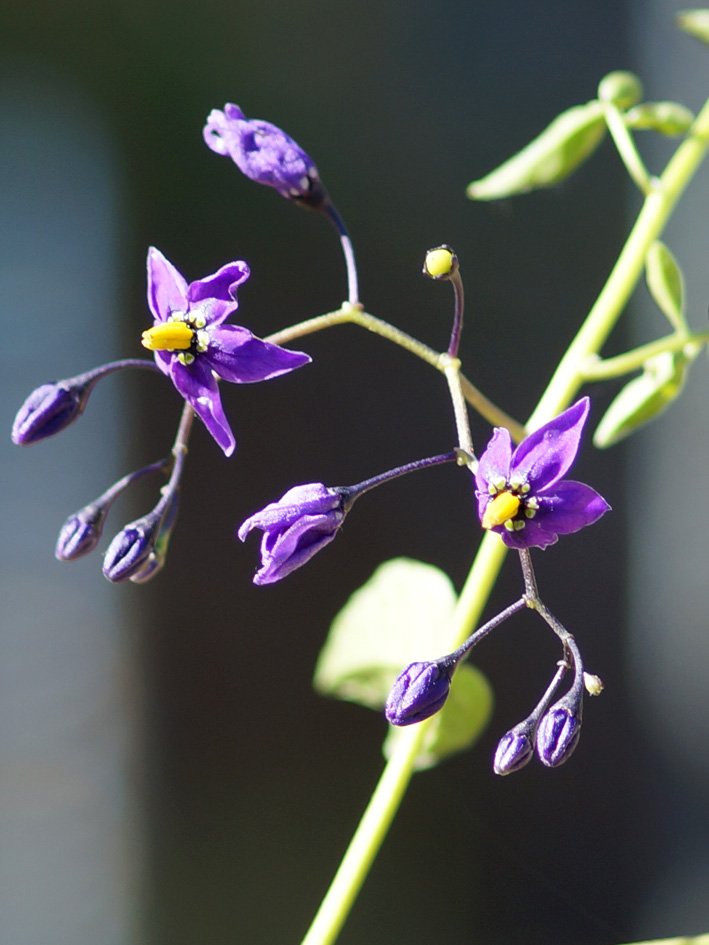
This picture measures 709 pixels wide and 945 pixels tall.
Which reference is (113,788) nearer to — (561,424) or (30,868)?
(30,868)

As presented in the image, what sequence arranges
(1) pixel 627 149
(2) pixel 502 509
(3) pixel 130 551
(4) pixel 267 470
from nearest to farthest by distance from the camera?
(2) pixel 502 509, (3) pixel 130 551, (1) pixel 627 149, (4) pixel 267 470

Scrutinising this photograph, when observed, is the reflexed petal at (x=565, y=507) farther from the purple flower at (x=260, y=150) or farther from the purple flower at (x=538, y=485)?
the purple flower at (x=260, y=150)

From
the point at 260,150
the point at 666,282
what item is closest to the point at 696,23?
the point at 666,282

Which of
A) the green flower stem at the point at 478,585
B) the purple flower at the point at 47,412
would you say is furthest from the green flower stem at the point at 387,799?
the purple flower at the point at 47,412

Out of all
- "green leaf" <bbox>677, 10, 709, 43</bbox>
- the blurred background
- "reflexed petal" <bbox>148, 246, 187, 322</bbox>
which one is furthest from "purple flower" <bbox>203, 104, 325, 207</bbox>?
the blurred background

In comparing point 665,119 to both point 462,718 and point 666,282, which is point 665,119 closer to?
point 666,282

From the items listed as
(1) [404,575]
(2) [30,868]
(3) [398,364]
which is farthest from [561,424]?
(2) [30,868]
